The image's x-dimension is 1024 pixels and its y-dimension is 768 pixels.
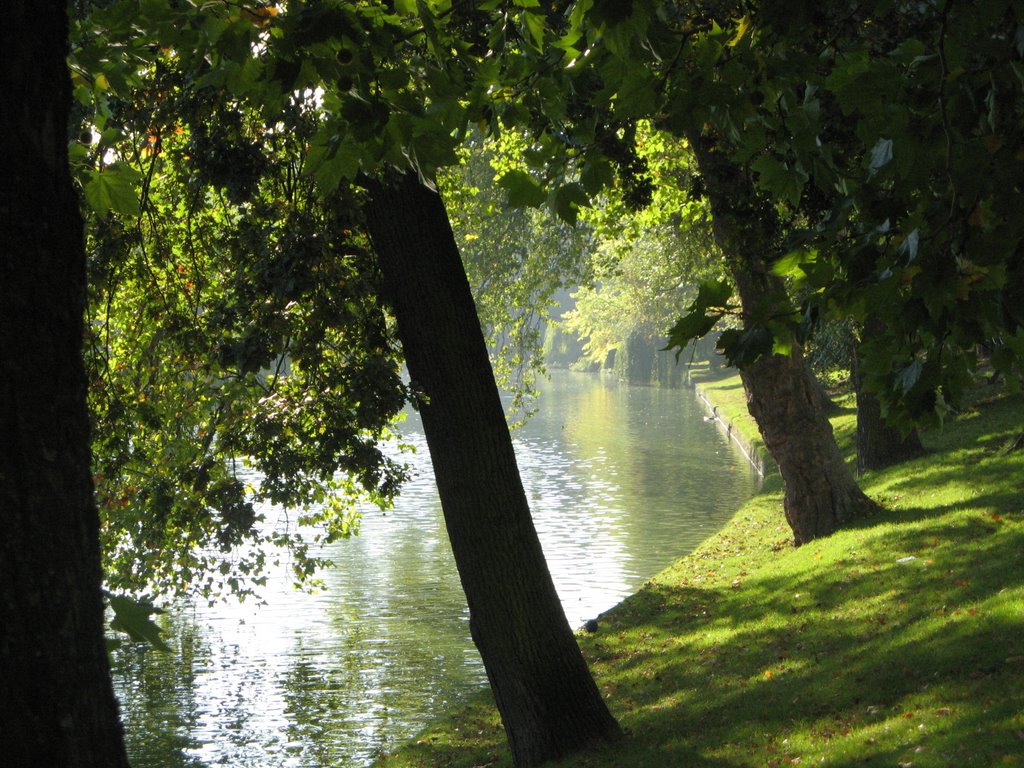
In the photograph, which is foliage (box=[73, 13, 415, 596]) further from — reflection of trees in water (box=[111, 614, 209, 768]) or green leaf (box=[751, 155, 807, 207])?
green leaf (box=[751, 155, 807, 207])

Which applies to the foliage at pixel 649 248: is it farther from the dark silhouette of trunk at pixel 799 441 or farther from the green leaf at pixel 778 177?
the dark silhouette of trunk at pixel 799 441

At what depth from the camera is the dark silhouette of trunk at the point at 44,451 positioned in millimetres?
2229

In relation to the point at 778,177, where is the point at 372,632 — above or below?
below

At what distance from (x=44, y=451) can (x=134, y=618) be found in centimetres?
49

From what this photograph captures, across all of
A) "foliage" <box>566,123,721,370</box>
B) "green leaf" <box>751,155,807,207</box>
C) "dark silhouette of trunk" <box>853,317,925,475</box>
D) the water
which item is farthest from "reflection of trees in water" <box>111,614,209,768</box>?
"dark silhouette of trunk" <box>853,317,925,475</box>

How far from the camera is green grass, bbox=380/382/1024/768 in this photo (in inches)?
281

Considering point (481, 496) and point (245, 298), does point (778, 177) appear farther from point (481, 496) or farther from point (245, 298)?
point (245, 298)

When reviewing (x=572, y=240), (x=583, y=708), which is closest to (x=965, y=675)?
(x=583, y=708)

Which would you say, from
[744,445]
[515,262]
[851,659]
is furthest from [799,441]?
[744,445]

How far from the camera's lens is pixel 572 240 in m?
28.4

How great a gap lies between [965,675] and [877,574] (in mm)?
4638

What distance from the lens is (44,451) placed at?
2.30 m

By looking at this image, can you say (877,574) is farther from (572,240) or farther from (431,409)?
(572,240)

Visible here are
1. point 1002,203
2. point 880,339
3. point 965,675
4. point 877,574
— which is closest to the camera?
point 1002,203
